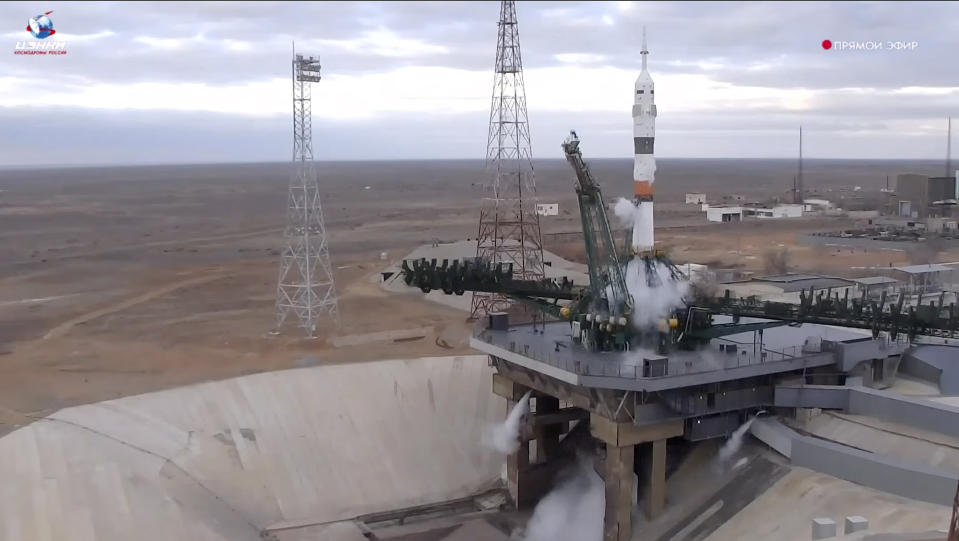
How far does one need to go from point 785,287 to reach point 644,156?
21.2m

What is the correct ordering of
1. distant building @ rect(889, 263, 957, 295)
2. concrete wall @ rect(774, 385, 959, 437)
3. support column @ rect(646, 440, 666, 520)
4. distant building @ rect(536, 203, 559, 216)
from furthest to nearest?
distant building @ rect(536, 203, 559, 216) < distant building @ rect(889, 263, 957, 295) < support column @ rect(646, 440, 666, 520) < concrete wall @ rect(774, 385, 959, 437)

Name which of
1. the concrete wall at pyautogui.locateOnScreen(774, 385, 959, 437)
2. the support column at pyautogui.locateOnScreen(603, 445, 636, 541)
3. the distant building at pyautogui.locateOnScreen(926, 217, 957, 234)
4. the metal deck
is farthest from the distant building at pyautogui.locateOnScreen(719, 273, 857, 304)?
the distant building at pyautogui.locateOnScreen(926, 217, 957, 234)

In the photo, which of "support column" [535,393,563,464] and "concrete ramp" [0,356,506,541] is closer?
"concrete ramp" [0,356,506,541]

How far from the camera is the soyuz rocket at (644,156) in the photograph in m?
41.6

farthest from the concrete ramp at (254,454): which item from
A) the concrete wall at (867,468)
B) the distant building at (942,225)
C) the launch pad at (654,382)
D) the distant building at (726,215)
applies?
the distant building at (726,215)

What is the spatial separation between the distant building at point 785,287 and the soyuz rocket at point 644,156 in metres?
14.5

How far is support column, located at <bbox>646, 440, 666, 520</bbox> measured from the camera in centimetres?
3712

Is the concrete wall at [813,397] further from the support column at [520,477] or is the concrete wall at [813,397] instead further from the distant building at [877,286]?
the distant building at [877,286]

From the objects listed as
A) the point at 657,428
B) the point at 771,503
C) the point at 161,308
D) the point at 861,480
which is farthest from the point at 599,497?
the point at 161,308

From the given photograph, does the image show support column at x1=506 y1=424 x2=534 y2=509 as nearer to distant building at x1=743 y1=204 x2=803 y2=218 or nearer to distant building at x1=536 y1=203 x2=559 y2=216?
distant building at x1=743 y1=204 x2=803 y2=218

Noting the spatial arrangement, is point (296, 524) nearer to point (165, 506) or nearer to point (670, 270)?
point (165, 506)

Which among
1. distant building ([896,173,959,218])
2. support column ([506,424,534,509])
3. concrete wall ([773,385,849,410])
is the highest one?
distant building ([896,173,959,218])

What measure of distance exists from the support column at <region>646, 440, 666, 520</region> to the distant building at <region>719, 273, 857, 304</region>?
1935cm

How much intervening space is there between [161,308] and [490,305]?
95.3ft
